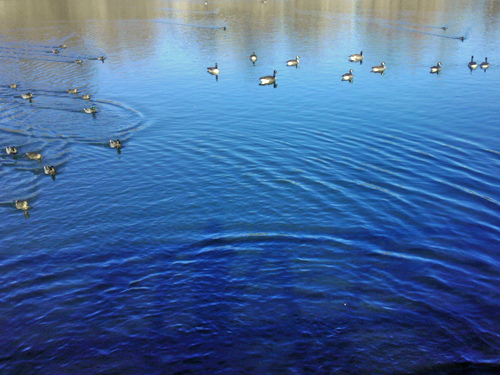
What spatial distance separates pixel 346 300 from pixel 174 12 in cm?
7949

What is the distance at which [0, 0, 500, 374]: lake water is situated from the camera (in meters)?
12.6

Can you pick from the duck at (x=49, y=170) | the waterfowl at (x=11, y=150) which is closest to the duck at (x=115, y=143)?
the duck at (x=49, y=170)

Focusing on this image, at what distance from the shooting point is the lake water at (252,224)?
41.2 ft

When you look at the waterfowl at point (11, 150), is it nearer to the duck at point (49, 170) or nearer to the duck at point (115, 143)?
the duck at point (49, 170)

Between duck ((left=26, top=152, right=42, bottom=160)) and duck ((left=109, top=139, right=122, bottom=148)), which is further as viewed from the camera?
duck ((left=109, top=139, right=122, bottom=148))

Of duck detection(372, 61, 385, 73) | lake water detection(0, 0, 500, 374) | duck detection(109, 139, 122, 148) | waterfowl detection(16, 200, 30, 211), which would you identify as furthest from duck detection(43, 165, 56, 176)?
duck detection(372, 61, 385, 73)

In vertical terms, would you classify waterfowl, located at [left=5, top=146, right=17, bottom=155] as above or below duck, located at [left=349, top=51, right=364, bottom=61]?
below

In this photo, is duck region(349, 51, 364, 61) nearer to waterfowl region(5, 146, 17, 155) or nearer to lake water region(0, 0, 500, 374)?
lake water region(0, 0, 500, 374)

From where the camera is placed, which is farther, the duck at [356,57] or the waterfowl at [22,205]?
the duck at [356,57]

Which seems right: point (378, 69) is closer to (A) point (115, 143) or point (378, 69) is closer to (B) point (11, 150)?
(A) point (115, 143)

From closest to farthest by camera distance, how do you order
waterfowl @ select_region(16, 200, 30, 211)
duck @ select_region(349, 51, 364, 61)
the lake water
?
the lake water → waterfowl @ select_region(16, 200, 30, 211) → duck @ select_region(349, 51, 364, 61)

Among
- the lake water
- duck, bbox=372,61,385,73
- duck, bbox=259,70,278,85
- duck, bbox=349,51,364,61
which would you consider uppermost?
duck, bbox=349,51,364,61

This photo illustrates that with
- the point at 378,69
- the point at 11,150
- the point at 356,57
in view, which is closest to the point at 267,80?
the point at 378,69

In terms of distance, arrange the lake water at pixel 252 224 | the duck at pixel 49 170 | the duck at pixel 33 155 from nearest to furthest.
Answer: the lake water at pixel 252 224 → the duck at pixel 49 170 → the duck at pixel 33 155
